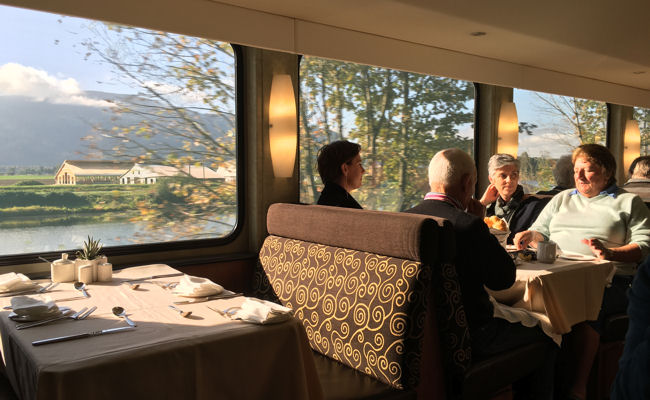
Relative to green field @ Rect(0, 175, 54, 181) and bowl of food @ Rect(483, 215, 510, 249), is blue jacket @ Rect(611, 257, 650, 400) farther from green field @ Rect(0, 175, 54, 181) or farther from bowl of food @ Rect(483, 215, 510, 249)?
green field @ Rect(0, 175, 54, 181)

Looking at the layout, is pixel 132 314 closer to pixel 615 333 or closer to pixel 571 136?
pixel 615 333

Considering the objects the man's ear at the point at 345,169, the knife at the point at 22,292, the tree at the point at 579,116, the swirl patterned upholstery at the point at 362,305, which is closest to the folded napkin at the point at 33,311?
the knife at the point at 22,292

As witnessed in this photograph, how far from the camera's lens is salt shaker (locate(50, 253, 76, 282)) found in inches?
96.1

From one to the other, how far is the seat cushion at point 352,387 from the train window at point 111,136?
1603mm

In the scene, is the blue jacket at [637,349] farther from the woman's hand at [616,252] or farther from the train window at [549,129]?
the train window at [549,129]

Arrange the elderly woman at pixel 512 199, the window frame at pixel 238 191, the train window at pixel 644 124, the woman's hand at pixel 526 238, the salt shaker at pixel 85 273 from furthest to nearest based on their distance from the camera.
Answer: the train window at pixel 644 124, the elderly woman at pixel 512 199, the window frame at pixel 238 191, the woman's hand at pixel 526 238, the salt shaker at pixel 85 273

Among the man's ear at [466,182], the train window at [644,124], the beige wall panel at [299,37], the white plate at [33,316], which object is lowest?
the white plate at [33,316]

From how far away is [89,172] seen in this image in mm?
3234

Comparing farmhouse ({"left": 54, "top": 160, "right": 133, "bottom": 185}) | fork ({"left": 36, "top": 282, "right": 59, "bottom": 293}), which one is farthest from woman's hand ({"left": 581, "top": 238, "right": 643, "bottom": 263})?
farmhouse ({"left": 54, "top": 160, "right": 133, "bottom": 185})

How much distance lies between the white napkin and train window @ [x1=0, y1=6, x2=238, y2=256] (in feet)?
5.28

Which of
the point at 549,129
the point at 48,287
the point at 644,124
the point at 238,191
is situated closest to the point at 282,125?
the point at 238,191

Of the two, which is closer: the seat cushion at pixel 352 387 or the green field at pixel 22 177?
the seat cushion at pixel 352 387

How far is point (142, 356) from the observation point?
152 cm

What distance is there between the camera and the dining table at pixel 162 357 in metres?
1.45
